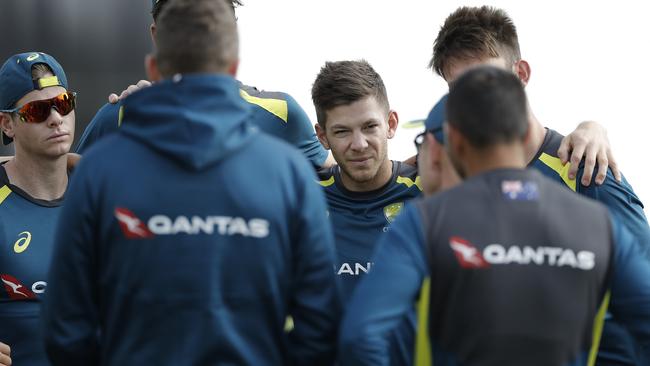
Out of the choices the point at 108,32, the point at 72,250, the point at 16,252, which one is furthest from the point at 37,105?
the point at 108,32

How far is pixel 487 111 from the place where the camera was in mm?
2164

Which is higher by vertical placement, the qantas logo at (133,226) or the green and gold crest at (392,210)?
the qantas logo at (133,226)

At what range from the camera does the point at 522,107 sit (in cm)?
222

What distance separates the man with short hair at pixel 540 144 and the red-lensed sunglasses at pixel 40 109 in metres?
1.66

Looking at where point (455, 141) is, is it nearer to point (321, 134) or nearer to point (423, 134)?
point (423, 134)

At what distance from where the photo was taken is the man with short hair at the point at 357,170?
11.8 feet

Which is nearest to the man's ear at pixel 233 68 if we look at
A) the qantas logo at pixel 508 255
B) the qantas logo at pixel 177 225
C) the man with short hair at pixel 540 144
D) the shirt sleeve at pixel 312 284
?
the shirt sleeve at pixel 312 284

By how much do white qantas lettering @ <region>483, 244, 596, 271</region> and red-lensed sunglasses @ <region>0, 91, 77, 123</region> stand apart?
240 centimetres

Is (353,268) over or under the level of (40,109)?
under

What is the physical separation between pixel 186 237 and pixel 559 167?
5.35 ft

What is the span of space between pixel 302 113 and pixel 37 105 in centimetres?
121

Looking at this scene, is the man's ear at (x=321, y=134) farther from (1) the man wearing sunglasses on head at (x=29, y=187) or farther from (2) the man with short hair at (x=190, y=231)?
(2) the man with short hair at (x=190, y=231)

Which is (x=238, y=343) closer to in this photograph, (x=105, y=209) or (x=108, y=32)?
(x=105, y=209)

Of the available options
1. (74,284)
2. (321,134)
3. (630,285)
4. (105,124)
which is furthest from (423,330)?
(105,124)
